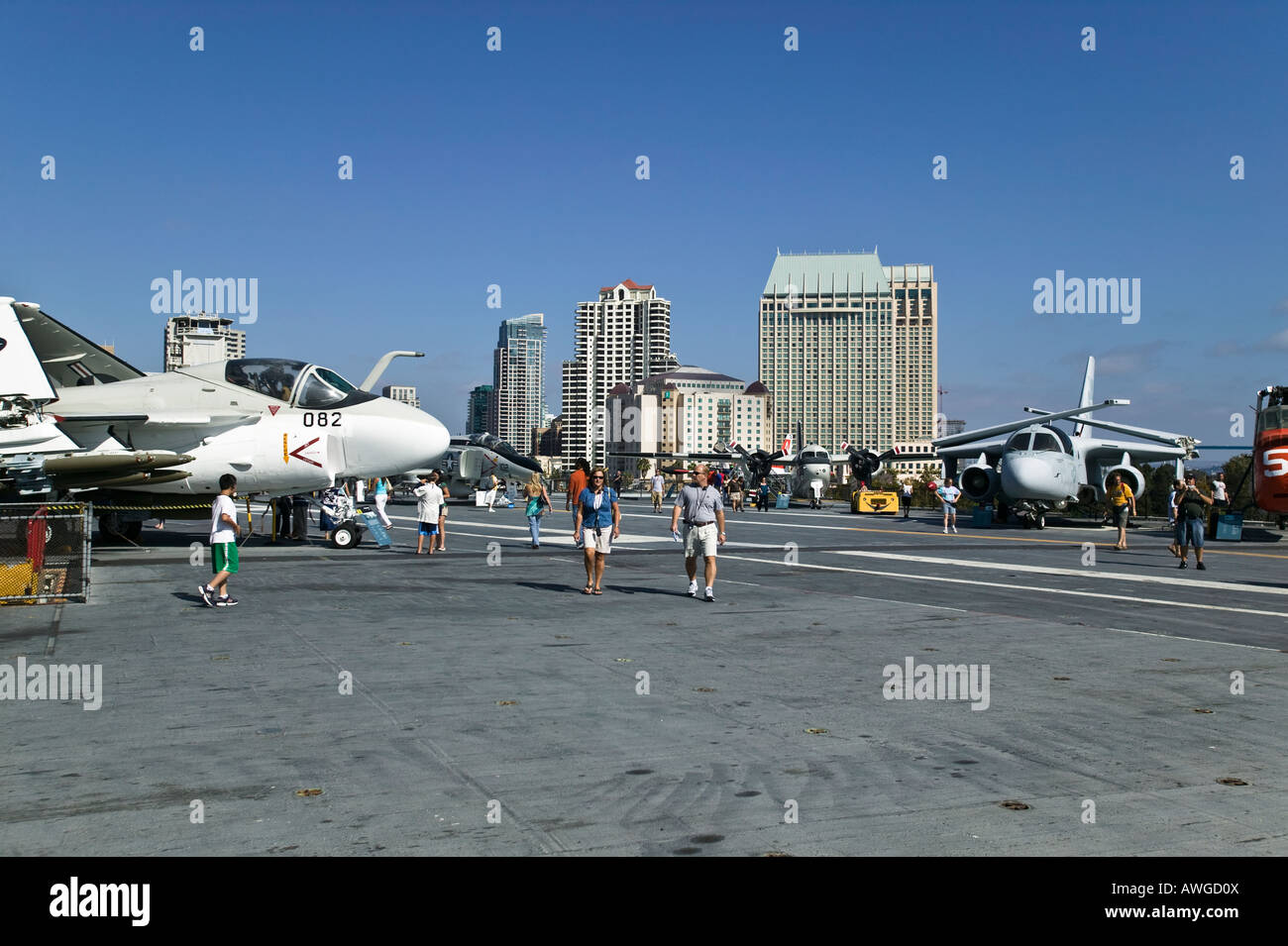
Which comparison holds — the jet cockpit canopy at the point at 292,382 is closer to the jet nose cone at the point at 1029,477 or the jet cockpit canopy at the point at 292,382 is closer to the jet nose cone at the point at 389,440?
the jet nose cone at the point at 389,440

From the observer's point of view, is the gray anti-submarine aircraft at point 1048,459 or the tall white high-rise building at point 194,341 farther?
the tall white high-rise building at point 194,341

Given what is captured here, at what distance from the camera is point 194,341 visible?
291 ft

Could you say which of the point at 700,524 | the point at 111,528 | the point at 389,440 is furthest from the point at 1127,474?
the point at 111,528

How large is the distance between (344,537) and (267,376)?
4413 millimetres

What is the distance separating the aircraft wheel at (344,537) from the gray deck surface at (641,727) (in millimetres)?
7916

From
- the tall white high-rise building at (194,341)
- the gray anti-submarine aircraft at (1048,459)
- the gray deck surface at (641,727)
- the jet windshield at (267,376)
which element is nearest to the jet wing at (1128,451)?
the gray anti-submarine aircraft at (1048,459)

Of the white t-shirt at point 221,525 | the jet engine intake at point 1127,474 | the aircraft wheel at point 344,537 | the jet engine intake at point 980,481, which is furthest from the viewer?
the jet engine intake at point 1127,474

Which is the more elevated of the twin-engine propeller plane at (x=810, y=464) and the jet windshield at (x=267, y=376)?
the jet windshield at (x=267, y=376)

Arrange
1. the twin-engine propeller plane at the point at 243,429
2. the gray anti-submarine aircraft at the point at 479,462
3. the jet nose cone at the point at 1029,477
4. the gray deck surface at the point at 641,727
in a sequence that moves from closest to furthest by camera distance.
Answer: the gray deck surface at the point at 641,727, the twin-engine propeller plane at the point at 243,429, the jet nose cone at the point at 1029,477, the gray anti-submarine aircraft at the point at 479,462

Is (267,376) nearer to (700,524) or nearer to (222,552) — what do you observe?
(222,552)

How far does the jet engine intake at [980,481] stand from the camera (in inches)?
1468

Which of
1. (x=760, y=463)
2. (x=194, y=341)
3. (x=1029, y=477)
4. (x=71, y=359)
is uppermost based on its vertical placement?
(x=194, y=341)
